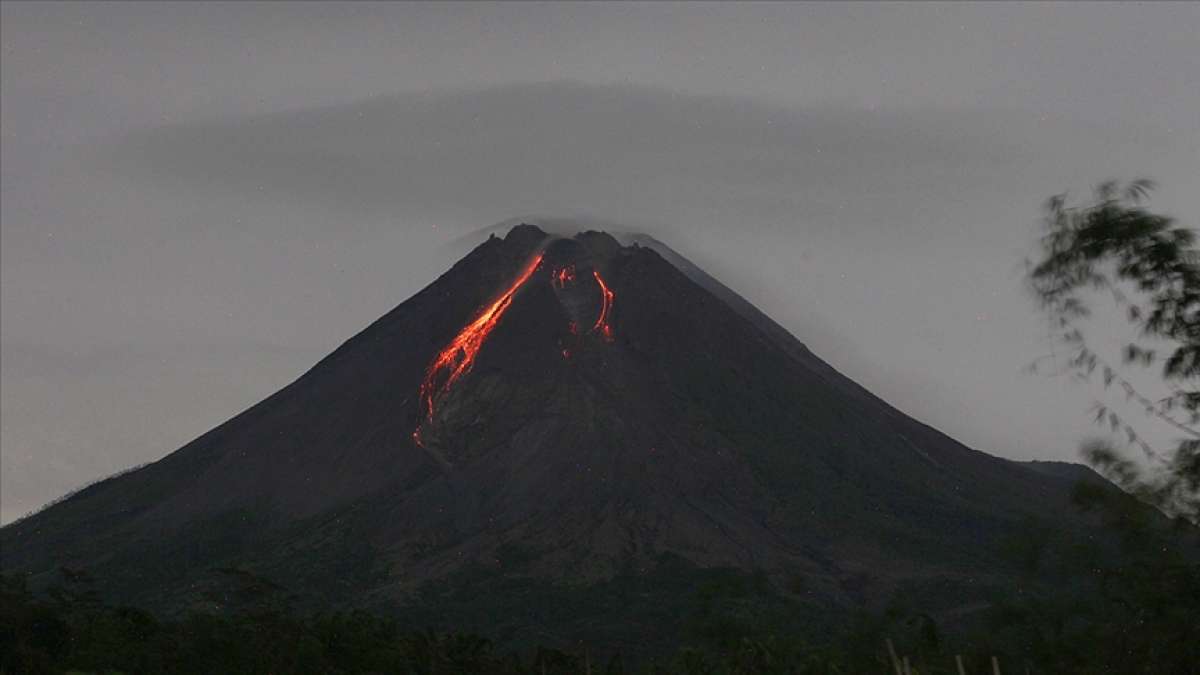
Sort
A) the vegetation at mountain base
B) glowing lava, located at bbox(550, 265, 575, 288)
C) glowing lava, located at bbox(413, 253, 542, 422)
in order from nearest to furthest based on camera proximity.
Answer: the vegetation at mountain base < glowing lava, located at bbox(413, 253, 542, 422) < glowing lava, located at bbox(550, 265, 575, 288)

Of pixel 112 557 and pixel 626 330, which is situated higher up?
A: pixel 626 330

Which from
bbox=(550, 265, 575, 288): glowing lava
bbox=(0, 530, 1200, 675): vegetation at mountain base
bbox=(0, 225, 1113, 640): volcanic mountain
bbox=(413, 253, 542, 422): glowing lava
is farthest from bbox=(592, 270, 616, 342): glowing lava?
bbox=(0, 530, 1200, 675): vegetation at mountain base

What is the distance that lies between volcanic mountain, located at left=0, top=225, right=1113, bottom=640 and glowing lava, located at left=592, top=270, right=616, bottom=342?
0.19 m

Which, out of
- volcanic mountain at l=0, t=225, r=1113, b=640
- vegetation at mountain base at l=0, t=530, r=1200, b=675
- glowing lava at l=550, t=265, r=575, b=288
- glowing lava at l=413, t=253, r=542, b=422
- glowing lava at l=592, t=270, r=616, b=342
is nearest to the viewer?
vegetation at mountain base at l=0, t=530, r=1200, b=675

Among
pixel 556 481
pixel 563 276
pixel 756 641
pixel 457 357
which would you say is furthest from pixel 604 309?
pixel 756 641

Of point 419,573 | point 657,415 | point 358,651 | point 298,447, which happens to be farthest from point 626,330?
point 358,651

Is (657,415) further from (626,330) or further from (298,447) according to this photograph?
(298,447)

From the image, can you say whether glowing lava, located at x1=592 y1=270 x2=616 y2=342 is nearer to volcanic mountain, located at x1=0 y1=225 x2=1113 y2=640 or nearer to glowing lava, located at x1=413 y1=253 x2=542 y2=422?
volcanic mountain, located at x1=0 y1=225 x2=1113 y2=640

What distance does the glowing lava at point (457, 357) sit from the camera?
15862 centimetres

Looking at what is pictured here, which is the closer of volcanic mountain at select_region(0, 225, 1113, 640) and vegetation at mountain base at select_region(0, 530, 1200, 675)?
vegetation at mountain base at select_region(0, 530, 1200, 675)

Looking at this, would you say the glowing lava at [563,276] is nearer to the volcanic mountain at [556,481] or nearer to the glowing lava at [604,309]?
the volcanic mountain at [556,481]

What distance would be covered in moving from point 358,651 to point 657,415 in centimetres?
10191

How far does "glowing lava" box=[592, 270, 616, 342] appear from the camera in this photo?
162 metres

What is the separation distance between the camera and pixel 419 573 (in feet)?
416
